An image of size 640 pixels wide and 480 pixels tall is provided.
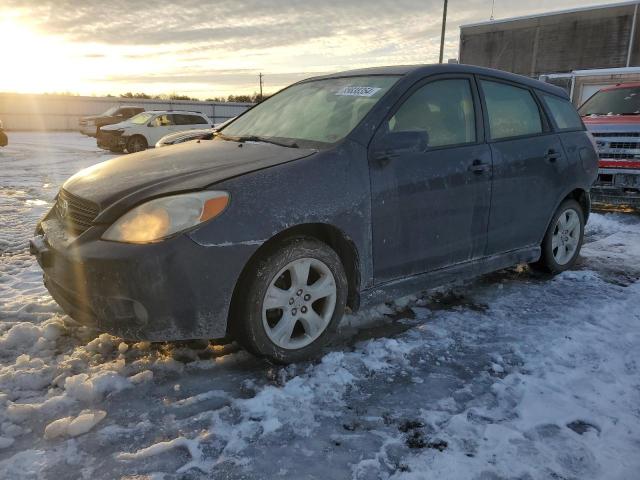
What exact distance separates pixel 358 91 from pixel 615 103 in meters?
6.74

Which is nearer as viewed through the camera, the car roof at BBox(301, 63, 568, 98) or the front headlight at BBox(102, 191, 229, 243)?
the front headlight at BBox(102, 191, 229, 243)

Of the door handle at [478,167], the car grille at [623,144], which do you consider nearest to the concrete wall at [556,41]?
the car grille at [623,144]

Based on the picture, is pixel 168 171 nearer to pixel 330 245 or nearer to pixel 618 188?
pixel 330 245

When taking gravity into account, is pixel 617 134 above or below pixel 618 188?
above

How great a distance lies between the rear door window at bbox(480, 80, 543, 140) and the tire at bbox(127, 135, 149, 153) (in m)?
14.5

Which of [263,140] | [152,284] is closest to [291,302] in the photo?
[152,284]

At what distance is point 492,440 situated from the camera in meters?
2.21

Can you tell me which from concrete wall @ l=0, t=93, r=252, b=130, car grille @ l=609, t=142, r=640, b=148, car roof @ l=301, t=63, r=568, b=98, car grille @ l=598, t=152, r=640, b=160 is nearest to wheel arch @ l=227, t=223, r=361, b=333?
car roof @ l=301, t=63, r=568, b=98

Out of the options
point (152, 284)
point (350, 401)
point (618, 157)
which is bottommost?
point (350, 401)

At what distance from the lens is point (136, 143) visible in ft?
54.7

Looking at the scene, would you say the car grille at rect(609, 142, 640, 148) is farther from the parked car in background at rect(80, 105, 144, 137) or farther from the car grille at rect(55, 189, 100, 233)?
the parked car in background at rect(80, 105, 144, 137)

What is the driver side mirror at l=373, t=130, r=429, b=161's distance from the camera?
117 inches

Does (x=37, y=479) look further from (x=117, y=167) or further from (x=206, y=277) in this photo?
(x=117, y=167)

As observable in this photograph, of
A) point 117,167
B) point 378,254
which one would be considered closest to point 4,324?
point 117,167
